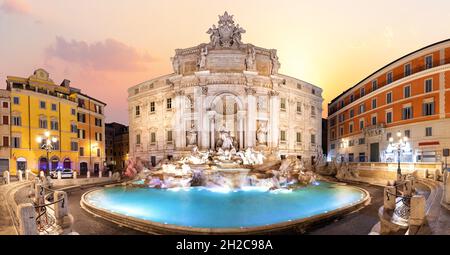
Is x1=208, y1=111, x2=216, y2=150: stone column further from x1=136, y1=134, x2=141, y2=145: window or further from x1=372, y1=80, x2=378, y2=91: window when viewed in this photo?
x1=372, y1=80, x2=378, y2=91: window

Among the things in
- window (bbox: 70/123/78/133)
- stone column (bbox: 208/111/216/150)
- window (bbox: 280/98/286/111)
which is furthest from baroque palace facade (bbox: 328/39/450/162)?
window (bbox: 70/123/78/133)

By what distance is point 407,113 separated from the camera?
25766mm

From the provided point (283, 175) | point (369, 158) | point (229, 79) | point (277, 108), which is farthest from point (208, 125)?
point (369, 158)

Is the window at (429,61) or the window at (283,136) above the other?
the window at (429,61)

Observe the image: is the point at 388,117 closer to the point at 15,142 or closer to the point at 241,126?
the point at 241,126

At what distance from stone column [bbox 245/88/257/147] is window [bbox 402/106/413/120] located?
17.7 meters

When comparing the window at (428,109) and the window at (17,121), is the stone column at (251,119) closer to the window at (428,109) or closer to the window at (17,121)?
the window at (428,109)

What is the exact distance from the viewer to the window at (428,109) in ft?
76.5

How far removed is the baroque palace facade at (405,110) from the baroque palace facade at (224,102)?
10008 millimetres

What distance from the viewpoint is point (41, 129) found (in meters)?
28.9

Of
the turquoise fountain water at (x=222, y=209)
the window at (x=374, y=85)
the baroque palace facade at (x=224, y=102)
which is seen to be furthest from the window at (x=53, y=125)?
the window at (x=374, y=85)

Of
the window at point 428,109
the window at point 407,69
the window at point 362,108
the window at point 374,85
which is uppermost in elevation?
the window at point 407,69

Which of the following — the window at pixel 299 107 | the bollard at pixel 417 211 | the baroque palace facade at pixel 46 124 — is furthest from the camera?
the window at pixel 299 107
